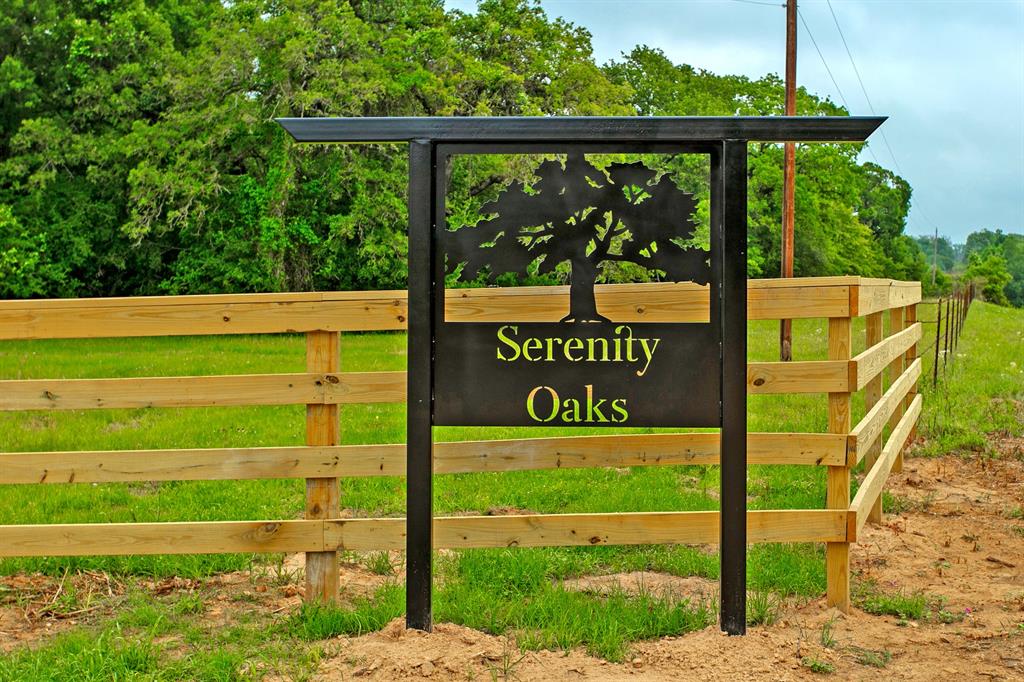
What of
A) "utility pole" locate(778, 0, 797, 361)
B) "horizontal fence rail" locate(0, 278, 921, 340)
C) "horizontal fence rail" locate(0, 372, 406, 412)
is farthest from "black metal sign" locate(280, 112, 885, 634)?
"utility pole" locate(778, 0, 797, 361)

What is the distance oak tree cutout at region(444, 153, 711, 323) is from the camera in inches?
A: 172

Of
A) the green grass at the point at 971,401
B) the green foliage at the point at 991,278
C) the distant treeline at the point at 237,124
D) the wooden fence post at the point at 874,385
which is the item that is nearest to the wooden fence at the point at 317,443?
the wooden fence post at the point at 874,385

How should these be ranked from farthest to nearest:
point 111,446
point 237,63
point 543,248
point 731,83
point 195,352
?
point 731,83 → point 237,63 → point 195,352 → point 111,446 → point 543,248

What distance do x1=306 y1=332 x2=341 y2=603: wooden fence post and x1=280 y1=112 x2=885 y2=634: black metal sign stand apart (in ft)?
2.08

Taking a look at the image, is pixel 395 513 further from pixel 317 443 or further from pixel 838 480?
pixel 838 480

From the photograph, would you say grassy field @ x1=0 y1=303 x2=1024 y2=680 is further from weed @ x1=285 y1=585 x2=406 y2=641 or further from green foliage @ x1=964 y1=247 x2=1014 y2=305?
green foliage @ x1=964 y1=247 x2=1014 y2=305

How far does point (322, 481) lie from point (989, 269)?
93.1 meters

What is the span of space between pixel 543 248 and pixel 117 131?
27118 millimetres

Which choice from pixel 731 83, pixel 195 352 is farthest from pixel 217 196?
pixel 731 83

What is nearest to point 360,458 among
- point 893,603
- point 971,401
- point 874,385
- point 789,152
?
point 893,603

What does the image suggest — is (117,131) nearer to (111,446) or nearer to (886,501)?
(111,446)

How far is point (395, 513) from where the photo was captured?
6938mm

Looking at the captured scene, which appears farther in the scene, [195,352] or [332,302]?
[195,352]

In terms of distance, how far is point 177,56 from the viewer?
27266 millimetres
